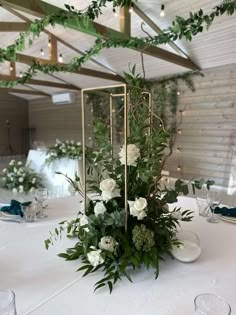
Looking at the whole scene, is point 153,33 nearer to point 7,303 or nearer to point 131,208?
point 131,208

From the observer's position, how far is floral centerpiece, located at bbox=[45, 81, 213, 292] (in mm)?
915

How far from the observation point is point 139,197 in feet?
3.22

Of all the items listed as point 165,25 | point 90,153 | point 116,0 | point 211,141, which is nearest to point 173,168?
point 211,141

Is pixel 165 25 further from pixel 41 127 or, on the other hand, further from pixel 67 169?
pixel 41 127

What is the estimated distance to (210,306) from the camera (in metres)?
0.72

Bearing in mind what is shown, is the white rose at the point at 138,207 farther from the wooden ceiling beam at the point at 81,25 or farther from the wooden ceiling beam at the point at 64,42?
the wooden ceiling beam at the point at 64,42

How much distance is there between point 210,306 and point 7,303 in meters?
0.56

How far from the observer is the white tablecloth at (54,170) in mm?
3367

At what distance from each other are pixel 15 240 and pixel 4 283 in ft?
1.03

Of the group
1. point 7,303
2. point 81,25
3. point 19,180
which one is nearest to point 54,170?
point 19,180

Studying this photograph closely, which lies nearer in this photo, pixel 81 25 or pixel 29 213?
pixel 29 213

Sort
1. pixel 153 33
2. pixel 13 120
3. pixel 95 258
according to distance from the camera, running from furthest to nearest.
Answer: pixel 13 120 → pixel 153 33 → pixel 95 258

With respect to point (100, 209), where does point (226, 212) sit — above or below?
below

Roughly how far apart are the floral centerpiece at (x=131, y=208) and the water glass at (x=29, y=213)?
463 millimetres
